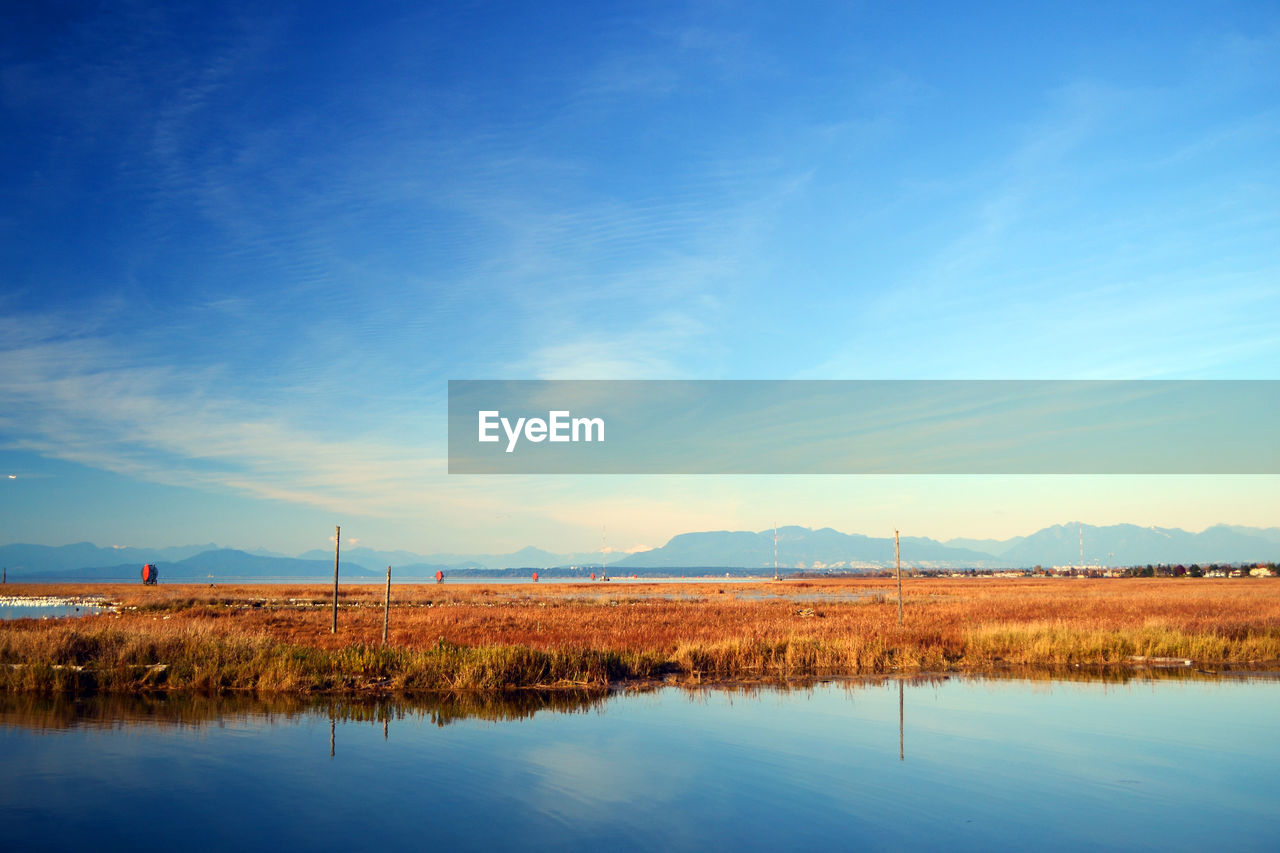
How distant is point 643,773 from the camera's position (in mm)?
10789

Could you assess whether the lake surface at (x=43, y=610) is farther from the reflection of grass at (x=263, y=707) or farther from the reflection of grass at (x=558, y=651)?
the reflection of grass at (x=263, y=707)

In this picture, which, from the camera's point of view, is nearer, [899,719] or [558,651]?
[899,719]

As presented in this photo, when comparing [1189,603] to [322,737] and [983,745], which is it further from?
[322,737]

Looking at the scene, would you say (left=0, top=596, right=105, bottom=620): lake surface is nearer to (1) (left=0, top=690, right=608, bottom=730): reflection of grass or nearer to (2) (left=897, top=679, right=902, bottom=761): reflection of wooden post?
(1) (left=0, top=690, right=608, bottom=730): reflection of grass

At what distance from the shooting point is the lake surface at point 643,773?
8445 millimetres

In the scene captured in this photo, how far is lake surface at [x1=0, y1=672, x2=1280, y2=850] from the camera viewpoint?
27.7 feet

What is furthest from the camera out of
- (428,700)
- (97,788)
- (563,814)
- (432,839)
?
(428,700)

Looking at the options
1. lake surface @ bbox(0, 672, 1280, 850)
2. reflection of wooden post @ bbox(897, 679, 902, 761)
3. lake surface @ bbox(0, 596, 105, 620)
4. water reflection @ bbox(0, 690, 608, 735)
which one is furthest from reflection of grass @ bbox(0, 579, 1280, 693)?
lake surface @ bbox(0, 596, 105, 620)

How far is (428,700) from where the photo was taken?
53.4 feet

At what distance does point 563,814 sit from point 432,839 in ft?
5.06

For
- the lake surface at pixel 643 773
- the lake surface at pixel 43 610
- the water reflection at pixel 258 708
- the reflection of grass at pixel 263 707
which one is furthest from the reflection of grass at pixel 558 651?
the lake surface at pixel 43 610

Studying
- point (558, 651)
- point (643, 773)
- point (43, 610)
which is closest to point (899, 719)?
point (643, 773)

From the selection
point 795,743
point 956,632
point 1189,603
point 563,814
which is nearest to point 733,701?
point 795,743

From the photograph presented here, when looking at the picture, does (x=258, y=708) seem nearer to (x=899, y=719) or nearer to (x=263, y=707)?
(x=263, y=707)
